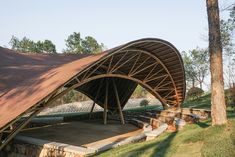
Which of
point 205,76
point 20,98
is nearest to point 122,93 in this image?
point 20,98

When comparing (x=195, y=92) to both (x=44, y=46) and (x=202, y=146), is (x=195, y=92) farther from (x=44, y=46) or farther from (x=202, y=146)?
(x=44, y=46)

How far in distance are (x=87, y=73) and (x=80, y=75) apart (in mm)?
929

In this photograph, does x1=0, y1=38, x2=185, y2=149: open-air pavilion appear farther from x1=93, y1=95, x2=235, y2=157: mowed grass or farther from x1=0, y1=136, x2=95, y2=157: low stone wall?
x1=93, y1=95, x2=235, y2=157: mowed grass

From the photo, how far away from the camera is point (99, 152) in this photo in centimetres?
1342

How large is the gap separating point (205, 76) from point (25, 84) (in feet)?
189

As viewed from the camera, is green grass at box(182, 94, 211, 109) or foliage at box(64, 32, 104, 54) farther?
foliage at box(64, 32, 104, 54)

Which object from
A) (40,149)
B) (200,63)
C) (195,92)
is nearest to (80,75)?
(40,149)

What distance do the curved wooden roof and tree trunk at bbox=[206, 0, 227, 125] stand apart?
6294mm

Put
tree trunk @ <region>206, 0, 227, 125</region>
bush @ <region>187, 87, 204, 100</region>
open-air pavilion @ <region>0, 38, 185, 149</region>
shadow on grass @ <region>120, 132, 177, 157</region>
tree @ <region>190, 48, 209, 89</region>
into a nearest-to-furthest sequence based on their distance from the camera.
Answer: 1. shadow on grass @ <region>120, 132, 177, 157</region>
2. tree trunk @ <region>206, 0, 227, 125</region>
3. open-air pavilion @ <region>0, 38, 185, 149</region>
4. bush @ <region>187, 87, 204, 100</region>
5. tree @ <region>190, 48, 209, 89</region>

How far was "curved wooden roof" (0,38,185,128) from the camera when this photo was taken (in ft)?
46.5

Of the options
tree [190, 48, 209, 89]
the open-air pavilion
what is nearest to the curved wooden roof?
the open-air pavilion

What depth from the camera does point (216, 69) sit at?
1190cm

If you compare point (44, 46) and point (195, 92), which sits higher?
point (44, 46)

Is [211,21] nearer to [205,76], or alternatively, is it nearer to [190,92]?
[190,92]
